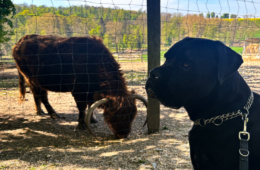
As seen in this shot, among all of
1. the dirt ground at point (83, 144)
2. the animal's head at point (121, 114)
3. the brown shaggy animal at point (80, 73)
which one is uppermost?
the brown shaggy animal at point (80, 73)

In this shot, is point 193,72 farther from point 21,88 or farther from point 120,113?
point 21,88

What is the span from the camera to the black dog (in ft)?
5.16

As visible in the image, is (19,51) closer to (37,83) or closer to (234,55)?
(37,83)

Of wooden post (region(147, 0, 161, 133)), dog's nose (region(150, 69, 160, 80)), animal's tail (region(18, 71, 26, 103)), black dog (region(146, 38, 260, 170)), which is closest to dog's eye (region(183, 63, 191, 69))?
black dog (region(146, 38, 260, 170))

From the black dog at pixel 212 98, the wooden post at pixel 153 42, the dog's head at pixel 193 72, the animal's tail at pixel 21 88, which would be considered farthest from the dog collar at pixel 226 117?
the animal's tail at pixel 21 88

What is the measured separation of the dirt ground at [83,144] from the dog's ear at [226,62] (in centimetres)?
200

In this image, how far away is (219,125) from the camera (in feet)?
5.29

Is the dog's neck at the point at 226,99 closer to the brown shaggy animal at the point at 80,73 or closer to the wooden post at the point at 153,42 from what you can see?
the wooden post at the point at 153,42

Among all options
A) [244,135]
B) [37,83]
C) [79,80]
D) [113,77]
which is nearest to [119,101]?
[113,77]

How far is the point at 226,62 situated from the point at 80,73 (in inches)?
156

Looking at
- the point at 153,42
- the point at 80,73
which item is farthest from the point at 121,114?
the point at 153,42

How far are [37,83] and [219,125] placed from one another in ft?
17.3

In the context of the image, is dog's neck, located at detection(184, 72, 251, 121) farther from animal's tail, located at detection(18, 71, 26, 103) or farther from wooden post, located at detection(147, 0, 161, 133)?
animal's tail, located at detection(18, 71, 26, 103)

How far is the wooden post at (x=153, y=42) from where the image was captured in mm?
3932
